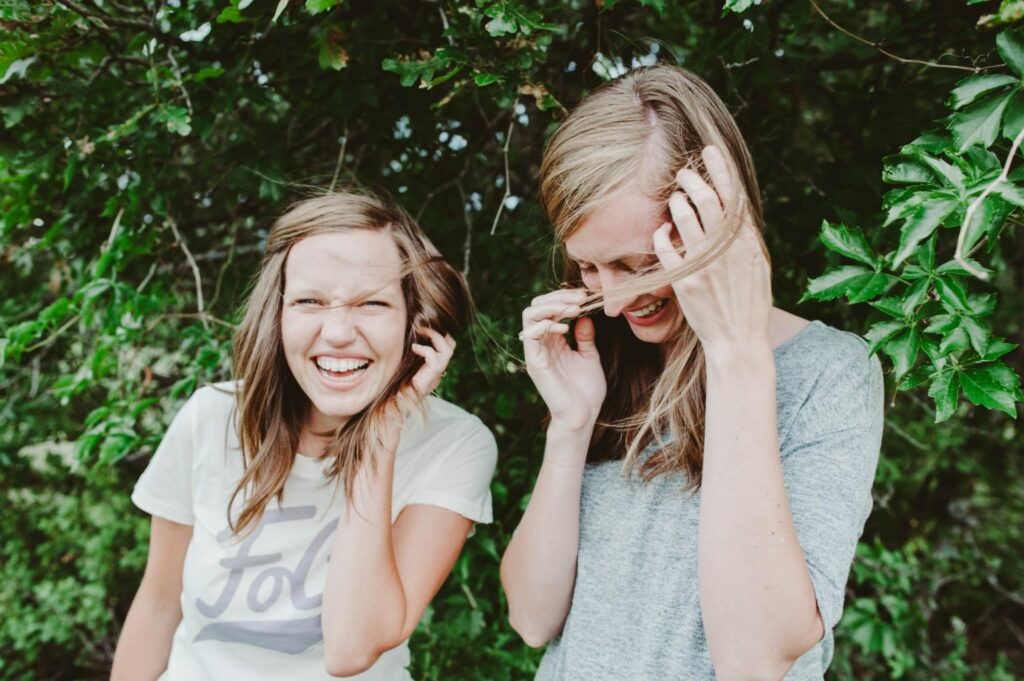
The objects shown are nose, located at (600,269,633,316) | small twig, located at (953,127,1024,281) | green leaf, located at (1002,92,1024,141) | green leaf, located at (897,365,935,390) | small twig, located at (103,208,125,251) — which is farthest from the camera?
small twig, located at (103,208,125,251)

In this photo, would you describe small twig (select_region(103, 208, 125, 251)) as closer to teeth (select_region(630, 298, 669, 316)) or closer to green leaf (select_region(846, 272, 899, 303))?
teeth (select_region(630, 298, 669, 316))

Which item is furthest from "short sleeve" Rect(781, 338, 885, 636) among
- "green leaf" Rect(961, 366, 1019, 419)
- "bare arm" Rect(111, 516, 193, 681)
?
"bare arm" Rect(111, 516, 193, 681)

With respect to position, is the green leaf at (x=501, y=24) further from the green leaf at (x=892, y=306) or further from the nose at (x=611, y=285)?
the green leaf at (x=892, y=306)

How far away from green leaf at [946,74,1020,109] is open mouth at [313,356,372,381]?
1.31 metres

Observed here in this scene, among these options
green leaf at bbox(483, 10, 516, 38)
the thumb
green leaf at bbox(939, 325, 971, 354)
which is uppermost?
green leaf at bbox(483, 10, 516, 38)

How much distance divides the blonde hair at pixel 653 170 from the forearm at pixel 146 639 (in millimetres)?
1349

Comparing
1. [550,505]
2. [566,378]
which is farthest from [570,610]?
[566,378]

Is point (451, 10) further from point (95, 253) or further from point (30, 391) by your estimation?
point (30, 391)

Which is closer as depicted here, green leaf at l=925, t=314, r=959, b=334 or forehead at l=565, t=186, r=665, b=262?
green leaf at l=925, t=314, r=959, b=334

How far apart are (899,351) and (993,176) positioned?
296 millimetres

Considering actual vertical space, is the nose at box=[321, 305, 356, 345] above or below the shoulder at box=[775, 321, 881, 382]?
above

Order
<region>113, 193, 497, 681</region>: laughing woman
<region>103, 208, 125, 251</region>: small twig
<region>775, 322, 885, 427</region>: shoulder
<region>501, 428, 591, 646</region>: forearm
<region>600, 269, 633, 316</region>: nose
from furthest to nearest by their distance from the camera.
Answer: <region>103, 208, 125, 251</region>: small twig < <region>113, 193, 497, 681</region>: laughing woman < <region>501, 428, 591, 646</region>: forearm < <region>600, 269, 633, 316</region>: nose < <region>775, 322, 885, 427</region>: shoulder

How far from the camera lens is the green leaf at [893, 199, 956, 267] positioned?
96 cm

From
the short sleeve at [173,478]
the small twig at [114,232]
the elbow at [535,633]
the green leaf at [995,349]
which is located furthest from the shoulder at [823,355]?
the small twig at [114,232]
